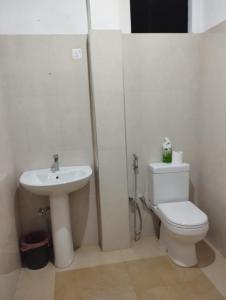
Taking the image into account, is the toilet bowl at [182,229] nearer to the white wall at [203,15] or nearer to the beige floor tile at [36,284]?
the beige floor tile at [36,284]

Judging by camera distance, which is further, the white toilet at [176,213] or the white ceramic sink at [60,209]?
the white ceramic sink at [60,209]

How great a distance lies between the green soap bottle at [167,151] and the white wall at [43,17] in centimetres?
125

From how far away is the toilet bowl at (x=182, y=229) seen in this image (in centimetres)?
181

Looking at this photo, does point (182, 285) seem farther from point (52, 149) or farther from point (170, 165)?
point (52, 149)

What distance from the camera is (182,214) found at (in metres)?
1.95

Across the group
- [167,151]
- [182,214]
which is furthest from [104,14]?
[182,214]

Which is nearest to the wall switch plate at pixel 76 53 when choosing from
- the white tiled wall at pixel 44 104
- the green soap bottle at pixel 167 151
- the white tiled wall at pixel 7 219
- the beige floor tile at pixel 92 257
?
the white tiled wall at pixel 44 104

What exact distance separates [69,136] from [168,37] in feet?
4.22

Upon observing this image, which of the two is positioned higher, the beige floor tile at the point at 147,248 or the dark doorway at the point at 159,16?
the dark doorway at the point at 159,16

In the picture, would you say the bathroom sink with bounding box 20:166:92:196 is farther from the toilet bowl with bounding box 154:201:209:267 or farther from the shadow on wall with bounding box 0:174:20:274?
the toilet bowl with bounding box 154:201:209:267

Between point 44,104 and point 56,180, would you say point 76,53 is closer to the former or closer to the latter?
point 44,104

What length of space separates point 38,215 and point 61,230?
343 millimetres

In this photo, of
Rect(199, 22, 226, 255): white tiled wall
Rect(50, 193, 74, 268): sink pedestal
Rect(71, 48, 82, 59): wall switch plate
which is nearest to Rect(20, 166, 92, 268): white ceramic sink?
Rect(50, 193, 74, 268): sink pedestal

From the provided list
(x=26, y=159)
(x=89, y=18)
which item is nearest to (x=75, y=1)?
(x=89, y=18)
